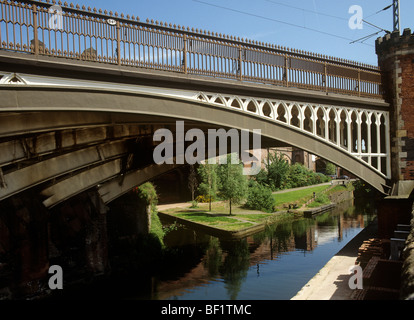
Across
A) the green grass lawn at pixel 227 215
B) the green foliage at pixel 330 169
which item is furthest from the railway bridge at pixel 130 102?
the green foliage at pixel 330 169

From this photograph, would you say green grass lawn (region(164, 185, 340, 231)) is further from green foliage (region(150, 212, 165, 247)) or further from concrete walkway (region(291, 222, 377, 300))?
concrete walkway (region(291, 222, 377, 300))

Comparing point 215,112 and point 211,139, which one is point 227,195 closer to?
point 211,139

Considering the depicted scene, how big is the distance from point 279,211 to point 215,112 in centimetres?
2349

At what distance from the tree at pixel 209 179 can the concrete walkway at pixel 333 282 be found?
18346 mm

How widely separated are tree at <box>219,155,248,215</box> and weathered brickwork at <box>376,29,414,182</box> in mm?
15624

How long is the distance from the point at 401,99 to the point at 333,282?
7941mm

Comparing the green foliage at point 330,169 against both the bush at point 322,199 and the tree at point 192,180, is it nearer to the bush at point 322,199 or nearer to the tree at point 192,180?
the bush at point 322,199

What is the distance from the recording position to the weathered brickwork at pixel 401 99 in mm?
14555

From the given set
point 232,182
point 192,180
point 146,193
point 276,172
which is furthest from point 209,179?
point 146,193

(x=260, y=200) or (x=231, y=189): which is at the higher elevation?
(x=231, y=189)

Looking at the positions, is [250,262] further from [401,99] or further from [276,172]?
[276,172]

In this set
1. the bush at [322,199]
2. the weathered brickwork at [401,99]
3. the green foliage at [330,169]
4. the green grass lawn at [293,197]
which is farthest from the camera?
the green foliage at [330,169]

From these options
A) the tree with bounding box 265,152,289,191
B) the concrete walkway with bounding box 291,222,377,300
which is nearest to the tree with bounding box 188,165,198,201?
the tree with bounding box 265,152,289,191

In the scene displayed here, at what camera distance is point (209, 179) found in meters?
32.8
